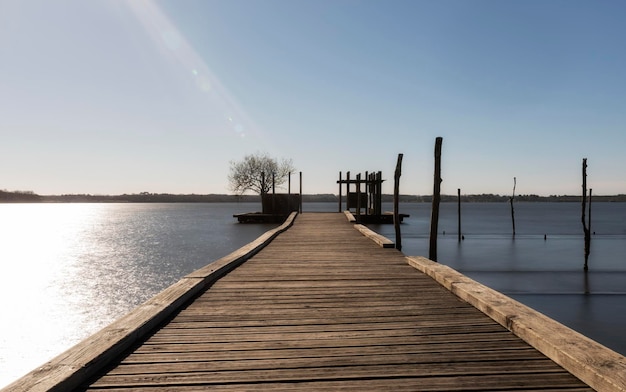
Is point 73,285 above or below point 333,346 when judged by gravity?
below

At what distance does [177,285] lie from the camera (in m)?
5.50

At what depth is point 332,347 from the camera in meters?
3.51

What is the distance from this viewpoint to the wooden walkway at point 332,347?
2.86 meters

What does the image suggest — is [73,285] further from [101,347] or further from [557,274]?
[557,274]

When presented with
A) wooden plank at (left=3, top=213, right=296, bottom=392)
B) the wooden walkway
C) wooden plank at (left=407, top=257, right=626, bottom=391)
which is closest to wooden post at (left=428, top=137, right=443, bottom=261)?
the wooden walkway

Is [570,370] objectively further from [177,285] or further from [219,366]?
[177,285]

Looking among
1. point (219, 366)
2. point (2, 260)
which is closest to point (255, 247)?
point (219, 366)

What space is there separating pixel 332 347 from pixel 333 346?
3 cm

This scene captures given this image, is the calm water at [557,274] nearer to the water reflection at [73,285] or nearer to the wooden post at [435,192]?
the wooden post at [435,192]

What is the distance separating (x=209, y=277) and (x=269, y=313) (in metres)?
1.91

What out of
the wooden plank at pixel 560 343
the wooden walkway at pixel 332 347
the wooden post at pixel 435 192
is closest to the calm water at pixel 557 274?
the wooden post at pixel 435 192

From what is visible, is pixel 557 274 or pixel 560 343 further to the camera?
pixel 557 274

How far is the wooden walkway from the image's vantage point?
2.86 meters

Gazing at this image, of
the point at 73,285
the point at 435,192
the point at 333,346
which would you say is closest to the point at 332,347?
the point at 333,346
